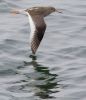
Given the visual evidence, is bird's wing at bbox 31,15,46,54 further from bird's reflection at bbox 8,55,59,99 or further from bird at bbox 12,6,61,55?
bird's reflection at bbox 8,55,59,99

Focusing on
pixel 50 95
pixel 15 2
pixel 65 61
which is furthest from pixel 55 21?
pixel 50 95

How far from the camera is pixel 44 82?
1026 centimetres

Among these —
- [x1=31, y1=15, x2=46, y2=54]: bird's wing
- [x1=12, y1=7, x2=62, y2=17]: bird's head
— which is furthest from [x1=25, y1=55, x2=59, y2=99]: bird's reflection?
[x1=12, y1=7, x2=62, y2=17]: bird's head

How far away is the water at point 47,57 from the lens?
978 cm

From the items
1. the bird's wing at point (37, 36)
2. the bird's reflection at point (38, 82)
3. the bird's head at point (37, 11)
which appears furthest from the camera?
the bird's head at point (37, 11)

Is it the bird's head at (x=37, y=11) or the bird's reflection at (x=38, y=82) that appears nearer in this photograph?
the bird's reflection at (x=38, y=82)

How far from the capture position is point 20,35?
42.1ft

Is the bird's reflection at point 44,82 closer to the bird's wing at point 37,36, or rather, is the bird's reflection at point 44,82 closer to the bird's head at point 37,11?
the bird's wing at point 37,36

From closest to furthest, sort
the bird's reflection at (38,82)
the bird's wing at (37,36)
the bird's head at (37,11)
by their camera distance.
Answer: the bird's reflection at (38,82) → the bird's wing at (37,36) → the bird's head at (37,11)

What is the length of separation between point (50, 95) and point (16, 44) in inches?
112

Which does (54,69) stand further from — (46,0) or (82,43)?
(46,0)

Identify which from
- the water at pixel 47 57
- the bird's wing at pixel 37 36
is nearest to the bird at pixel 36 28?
the bird's wing at pixel 37 36

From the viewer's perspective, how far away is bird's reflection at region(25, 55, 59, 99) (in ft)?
Answer: 31.9

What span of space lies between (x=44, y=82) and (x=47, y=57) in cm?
148
